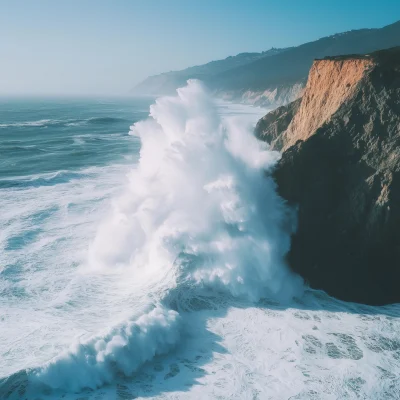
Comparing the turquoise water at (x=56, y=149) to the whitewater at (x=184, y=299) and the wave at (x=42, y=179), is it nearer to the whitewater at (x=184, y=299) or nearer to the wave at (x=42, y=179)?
the wave at (x=42, y=179)

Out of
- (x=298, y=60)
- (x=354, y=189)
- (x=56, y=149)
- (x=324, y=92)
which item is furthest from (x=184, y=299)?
(x=298, y=60)

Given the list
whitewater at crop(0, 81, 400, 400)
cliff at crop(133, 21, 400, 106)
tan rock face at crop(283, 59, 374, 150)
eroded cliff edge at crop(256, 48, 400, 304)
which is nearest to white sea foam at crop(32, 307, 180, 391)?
whitewater at crop(0, 81, 400, 400)

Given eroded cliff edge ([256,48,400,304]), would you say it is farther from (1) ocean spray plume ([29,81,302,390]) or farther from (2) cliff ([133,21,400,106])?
(2) cliff ([133,21,400,106])

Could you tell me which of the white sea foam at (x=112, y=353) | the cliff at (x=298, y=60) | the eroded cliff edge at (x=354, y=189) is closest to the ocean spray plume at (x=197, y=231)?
the white sea foam at (x=112, y=353)

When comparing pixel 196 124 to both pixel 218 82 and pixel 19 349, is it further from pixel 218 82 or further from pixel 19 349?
pixel 218 82

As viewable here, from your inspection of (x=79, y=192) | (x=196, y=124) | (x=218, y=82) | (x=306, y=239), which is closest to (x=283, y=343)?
(x=306, y=239)
